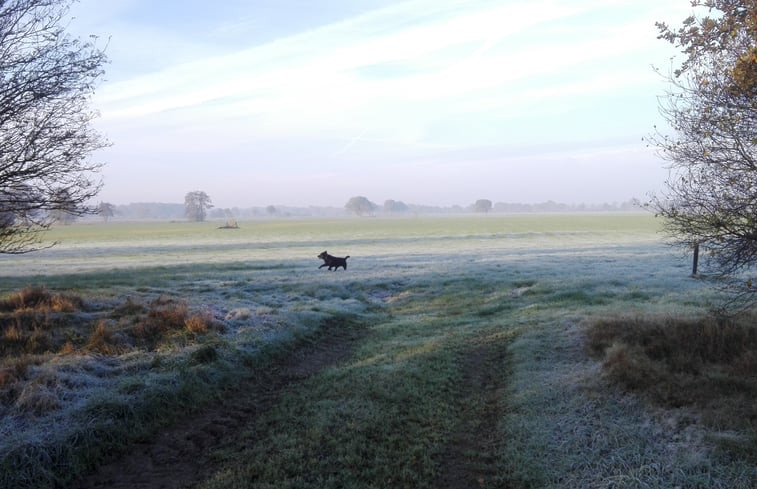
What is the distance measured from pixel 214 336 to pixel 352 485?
8.40 metres

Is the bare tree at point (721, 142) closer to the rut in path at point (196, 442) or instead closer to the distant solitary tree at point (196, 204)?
the rut in path at point (196, 442)

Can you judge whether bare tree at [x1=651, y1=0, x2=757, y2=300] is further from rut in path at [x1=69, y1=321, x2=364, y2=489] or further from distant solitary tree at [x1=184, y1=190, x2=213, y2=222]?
distant solitary tree at [x1=184, y1=190, x2=213, y2=222]

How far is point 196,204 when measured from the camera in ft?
566

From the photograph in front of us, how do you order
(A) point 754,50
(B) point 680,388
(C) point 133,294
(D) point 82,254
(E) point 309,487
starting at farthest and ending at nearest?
(D) point 82,254
(C) point 133,294
(B) point 680,388
(A) point 754,50
(E) point 309,487

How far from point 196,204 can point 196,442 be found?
6972 inches

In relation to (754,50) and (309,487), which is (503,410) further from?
(754,50)

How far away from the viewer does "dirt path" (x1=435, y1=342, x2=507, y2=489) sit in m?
7.12

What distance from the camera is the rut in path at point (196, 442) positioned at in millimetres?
7055

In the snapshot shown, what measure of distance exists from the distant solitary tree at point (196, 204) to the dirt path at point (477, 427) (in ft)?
569

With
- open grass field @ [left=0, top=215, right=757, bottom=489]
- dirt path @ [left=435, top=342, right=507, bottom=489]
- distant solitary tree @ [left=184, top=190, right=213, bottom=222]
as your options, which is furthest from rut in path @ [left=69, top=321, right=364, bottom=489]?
distant solitary tree @ [left=184, top=190, right=213, bottom=222]

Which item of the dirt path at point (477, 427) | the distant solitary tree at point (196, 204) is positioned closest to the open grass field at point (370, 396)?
the dirt path at point (477, 427)

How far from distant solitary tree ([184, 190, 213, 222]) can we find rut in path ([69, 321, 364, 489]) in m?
172

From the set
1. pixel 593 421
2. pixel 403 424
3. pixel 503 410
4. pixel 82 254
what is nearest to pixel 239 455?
pixel 403 424

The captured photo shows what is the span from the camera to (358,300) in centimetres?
2384
